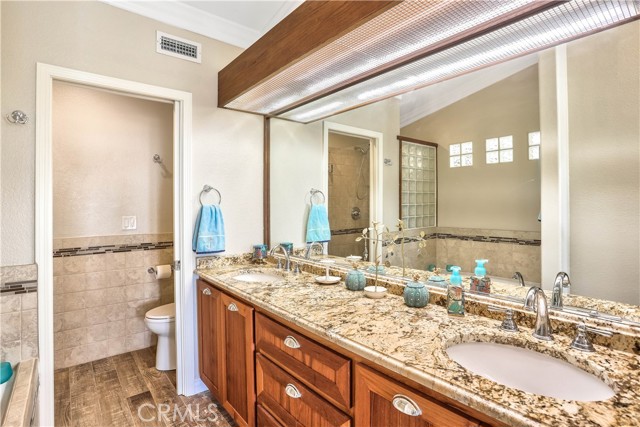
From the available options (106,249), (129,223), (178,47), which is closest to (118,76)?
(178,47)

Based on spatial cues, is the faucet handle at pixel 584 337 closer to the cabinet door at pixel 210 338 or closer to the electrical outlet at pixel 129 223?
the cabinet door at pixel 210 338

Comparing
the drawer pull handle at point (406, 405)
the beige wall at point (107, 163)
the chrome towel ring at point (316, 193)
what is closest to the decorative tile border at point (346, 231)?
the chrome towel ring at point (316, 193)

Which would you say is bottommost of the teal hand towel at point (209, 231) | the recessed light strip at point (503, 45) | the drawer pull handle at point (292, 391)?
the drawer pull handle at point (292, 391)

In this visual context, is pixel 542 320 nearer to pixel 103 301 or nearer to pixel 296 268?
pixel 296 268

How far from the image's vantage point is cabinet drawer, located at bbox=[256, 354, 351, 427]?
1172mm

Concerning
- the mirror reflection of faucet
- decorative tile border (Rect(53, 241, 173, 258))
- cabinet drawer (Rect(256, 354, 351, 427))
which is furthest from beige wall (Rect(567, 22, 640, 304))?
decorative tile border (Rect(53, 241, 173, 258))

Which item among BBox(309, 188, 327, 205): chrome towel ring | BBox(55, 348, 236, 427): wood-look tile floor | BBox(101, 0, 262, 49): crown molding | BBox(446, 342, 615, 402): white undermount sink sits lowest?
BBox(55, 348, 236, 427): wood-look tile floor

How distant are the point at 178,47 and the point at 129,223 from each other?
5.39ft

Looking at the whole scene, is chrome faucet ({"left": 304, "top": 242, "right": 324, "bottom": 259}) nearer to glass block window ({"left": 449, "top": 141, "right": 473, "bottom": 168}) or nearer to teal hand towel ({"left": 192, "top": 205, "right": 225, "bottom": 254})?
teal hand towel ({"left": 192, "top": 205, "right": 225, "bottom": 254})

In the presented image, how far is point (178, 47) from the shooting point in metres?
2.24

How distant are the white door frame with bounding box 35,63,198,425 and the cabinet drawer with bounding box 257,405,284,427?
968 millimetres

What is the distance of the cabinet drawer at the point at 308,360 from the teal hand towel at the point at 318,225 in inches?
34.4

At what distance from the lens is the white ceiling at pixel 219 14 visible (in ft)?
6.88

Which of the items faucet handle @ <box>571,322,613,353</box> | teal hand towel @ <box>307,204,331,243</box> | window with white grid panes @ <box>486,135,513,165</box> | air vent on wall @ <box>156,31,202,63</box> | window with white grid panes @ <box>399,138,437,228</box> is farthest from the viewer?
teal hand towel @ <box>307,204,331,243</box>
